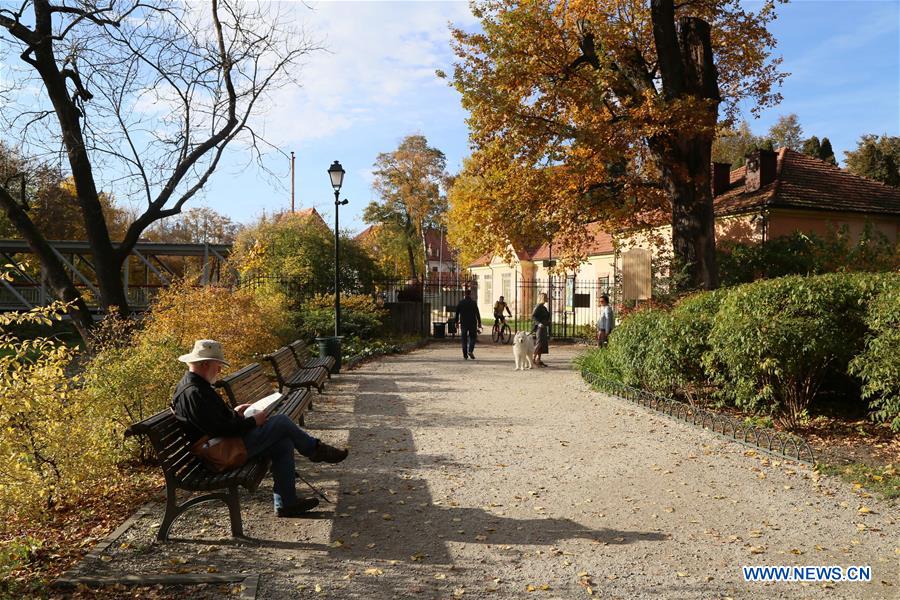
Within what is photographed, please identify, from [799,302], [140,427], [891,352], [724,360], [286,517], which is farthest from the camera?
[724,360]

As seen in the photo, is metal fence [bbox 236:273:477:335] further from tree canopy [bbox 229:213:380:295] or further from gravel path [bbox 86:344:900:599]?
gravel path [bbox 86:344:900:599]

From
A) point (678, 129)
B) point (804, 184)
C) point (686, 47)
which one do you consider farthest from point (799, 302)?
point (804, 184)

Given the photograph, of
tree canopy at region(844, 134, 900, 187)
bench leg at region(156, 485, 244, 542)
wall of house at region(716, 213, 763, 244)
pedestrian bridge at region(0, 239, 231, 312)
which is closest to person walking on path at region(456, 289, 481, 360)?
wall of house at region(716, 213, 763, 244)

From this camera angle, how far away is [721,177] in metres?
25.6

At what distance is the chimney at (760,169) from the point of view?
23203mm

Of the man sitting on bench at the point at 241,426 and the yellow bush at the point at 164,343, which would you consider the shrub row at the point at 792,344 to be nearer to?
the man sitting on bench at the point at 241,426

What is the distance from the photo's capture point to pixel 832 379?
8.18 metres

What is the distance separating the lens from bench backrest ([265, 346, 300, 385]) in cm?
884

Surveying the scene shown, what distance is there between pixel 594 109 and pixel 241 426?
1317 cm

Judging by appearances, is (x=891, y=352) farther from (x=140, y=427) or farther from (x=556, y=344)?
(x=556, y=344)

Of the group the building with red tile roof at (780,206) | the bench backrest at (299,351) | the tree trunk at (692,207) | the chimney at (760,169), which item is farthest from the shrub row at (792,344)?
the chimney at (760,169)

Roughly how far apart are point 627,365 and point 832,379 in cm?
286

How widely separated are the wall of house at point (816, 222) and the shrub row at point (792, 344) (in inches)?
575

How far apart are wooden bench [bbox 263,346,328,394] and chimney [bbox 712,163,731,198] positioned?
66.0 ft
